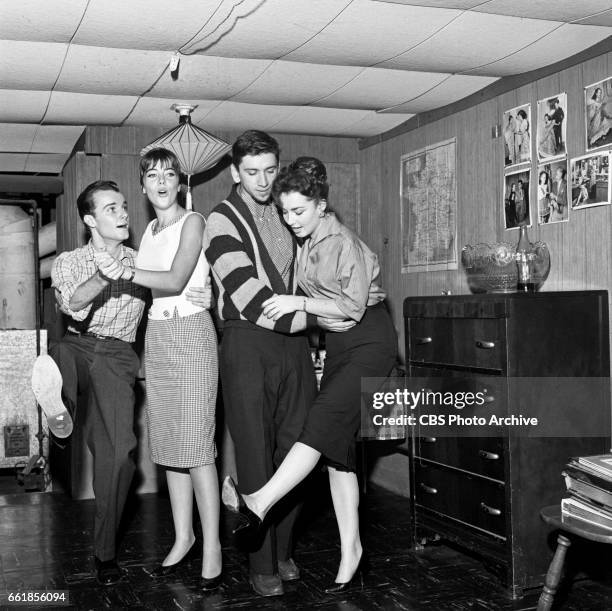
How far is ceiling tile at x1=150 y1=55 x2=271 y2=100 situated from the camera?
370 centimetres

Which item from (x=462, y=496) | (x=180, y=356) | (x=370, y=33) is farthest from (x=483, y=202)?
(x=180, y=356)

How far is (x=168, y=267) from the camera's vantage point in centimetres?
353

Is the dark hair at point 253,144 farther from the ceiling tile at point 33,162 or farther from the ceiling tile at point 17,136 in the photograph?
the ceiling tile at point 33,162

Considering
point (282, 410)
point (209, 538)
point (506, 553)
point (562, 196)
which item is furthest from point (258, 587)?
point (562, 196)

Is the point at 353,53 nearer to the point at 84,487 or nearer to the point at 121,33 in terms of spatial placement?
the point at 121,33

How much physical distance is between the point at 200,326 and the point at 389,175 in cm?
228

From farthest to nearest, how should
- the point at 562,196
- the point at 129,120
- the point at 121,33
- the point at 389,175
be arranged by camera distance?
the point at 389,175
the point at 129,120
the point at 562,196
the point at 121,33

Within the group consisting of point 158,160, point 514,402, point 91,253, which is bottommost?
point 514,402

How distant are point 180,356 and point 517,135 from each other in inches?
76.8

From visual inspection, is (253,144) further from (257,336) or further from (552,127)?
(552,127)

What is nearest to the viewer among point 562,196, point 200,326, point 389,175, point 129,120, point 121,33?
point 121,33

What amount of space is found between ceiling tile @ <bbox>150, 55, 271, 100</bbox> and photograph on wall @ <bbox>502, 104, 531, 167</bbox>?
48.7 inches

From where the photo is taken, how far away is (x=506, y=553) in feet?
11.0

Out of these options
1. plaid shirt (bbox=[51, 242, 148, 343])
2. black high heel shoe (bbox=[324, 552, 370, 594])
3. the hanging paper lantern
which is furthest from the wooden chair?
the hanging paper lantern
